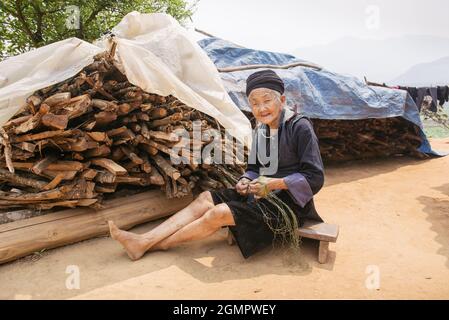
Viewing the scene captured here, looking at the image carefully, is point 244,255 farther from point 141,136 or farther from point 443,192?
point 443,192

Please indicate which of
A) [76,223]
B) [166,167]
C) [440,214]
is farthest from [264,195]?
[440,214]

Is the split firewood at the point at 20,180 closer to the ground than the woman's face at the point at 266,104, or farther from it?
closer to the ground

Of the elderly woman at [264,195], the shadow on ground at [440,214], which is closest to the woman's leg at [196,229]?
the elderly woman at [264,195]

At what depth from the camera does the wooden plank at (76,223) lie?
285cm

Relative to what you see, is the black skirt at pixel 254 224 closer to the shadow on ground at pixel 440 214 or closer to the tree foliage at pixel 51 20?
the shadow on ground at pixel 440 214

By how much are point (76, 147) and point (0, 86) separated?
0.82 meters

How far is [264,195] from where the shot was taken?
2707 millimetres

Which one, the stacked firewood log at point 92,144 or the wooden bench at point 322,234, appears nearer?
the wooden bench at point 322,234

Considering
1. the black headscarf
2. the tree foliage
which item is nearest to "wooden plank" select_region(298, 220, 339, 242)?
the black headscarf

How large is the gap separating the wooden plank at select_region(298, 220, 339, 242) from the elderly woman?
87 mm

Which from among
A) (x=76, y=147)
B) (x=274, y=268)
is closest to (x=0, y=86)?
(x=76, y=147)

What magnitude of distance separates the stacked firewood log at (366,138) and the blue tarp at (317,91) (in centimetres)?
51

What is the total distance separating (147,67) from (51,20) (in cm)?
678

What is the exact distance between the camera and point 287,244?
3.04 meters
